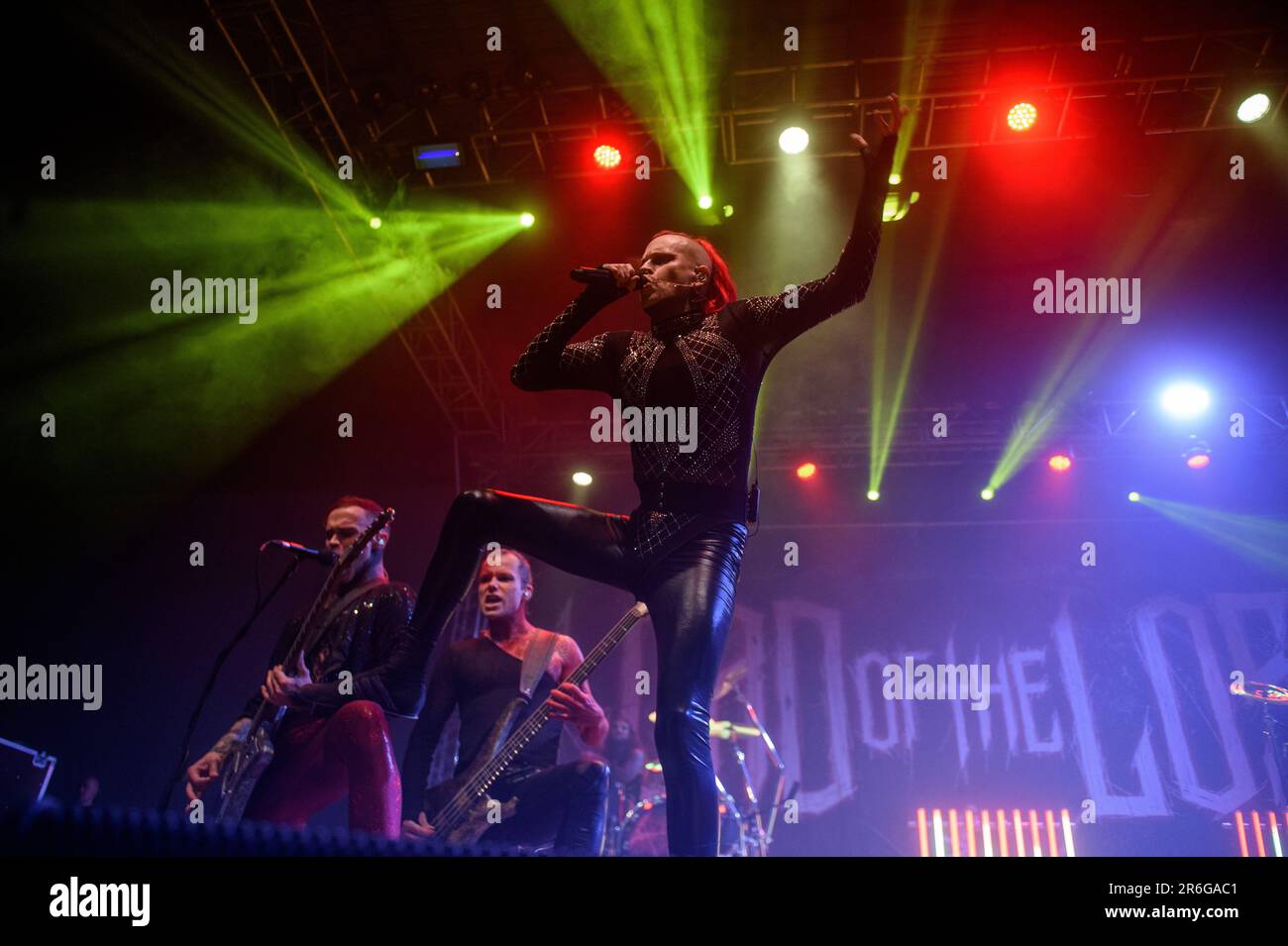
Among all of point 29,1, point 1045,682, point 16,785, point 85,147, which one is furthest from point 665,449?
point 1045,682

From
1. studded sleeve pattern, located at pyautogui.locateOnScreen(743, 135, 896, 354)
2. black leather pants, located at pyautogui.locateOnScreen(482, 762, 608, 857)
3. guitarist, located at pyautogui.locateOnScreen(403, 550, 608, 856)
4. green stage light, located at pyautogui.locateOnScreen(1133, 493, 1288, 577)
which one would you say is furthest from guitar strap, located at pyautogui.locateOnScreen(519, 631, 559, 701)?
green stage light, located at pyautogui.locateOnScreen(1133, 493, 1288, 577)

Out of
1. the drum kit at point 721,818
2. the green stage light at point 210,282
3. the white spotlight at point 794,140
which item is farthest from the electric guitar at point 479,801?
the green stage light at point 210,282

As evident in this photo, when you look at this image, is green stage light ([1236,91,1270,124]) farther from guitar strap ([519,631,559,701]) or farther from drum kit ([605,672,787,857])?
guitar strap ([519,631,559,701])

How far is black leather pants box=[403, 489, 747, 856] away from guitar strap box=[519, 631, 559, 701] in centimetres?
168

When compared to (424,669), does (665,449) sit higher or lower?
higher

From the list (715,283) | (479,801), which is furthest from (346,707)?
(715,283)

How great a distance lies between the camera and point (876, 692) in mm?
10641

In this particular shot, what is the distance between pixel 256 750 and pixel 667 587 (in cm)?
215

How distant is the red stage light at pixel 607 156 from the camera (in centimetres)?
793

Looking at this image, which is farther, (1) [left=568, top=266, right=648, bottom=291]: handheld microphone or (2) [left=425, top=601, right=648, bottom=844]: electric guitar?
(2) [left=425, top=601, right=648, bottom=844]: electric guitar

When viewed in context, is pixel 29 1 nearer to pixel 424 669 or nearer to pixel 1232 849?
pixel 424 669

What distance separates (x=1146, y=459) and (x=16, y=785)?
436 inches

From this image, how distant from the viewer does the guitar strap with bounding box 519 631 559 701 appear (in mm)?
4863

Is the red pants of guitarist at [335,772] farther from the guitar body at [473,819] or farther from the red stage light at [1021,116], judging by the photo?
the red stage light at [1021,116]
